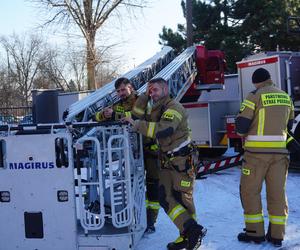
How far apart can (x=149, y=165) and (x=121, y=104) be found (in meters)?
0.81

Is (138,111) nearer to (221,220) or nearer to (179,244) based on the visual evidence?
(179,244)

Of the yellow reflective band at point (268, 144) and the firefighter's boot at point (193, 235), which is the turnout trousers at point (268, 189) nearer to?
the yellow reflective band at point (268, 144)

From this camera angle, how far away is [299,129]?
9266mm

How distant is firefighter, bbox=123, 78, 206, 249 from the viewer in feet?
15.2

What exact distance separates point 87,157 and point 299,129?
230 inches

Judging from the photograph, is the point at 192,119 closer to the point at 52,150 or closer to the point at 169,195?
the point at 169,195

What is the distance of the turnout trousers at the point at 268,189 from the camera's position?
482 cm

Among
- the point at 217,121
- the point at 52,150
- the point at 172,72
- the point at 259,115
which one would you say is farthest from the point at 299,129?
the point at 52,150

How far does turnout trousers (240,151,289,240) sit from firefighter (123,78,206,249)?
62cm

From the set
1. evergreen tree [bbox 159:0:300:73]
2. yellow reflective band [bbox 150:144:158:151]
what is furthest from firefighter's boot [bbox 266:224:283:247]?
evergreen tree [bbox 159:0:300:73]

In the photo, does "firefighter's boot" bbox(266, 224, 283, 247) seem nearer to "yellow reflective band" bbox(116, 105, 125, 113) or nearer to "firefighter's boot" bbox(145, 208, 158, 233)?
"firefighter's boot" bbox(145, 208, 158, 233)

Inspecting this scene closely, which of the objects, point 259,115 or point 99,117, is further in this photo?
point 99,117

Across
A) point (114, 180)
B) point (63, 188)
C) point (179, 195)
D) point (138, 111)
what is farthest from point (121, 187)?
point (138, 111)

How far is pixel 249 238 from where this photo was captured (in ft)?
16.3
